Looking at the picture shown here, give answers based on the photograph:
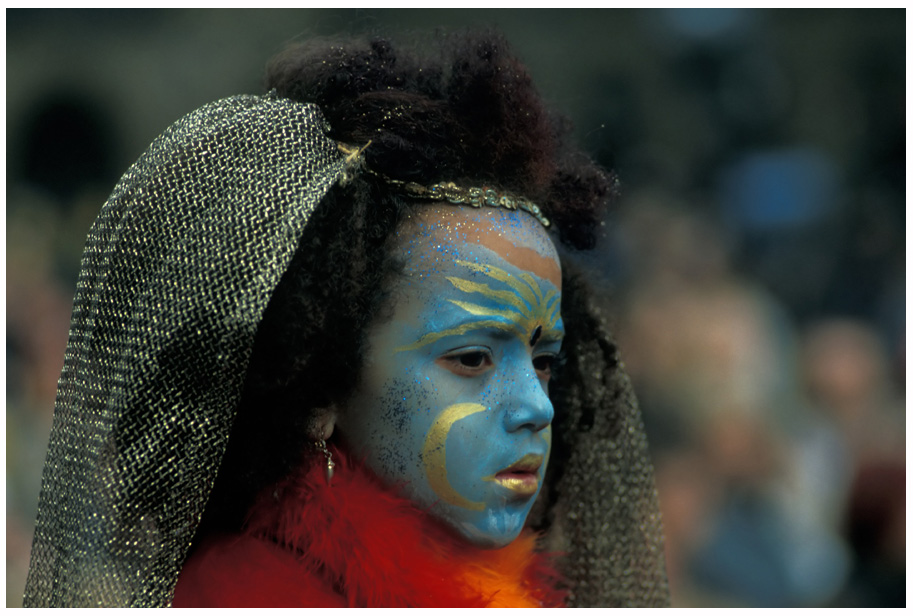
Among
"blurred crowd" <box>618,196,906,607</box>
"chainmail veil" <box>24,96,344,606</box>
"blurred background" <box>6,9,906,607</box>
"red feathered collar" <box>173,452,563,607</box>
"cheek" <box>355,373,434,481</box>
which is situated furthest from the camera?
"blurred background" <box>6,9,906,607</box>

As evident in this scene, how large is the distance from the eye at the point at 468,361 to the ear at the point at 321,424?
0.29m

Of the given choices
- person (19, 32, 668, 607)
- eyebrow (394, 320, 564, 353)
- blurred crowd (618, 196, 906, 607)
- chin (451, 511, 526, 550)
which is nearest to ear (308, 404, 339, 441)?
person (19, 32, 668, 607)

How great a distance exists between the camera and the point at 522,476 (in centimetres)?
224

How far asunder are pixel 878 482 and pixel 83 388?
371 centimetres

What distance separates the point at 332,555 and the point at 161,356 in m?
0.59

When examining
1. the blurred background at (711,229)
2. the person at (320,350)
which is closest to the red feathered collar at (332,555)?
the person at (320,350)

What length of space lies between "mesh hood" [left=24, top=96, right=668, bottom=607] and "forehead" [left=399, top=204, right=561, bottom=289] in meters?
0.25

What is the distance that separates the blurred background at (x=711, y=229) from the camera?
14.5ft

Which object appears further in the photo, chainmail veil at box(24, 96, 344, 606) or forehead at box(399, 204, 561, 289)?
forehead at box(399, 204, 561, 289)

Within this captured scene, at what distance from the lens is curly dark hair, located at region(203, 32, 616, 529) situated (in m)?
2.13

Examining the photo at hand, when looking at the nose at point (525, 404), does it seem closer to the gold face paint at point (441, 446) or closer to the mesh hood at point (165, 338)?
the gold face paint at point (441, 446)

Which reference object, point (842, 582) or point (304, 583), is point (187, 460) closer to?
point (304, 583)

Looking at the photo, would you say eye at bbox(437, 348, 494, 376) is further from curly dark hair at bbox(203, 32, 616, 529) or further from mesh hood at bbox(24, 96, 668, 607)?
mesh hood at bbox(24, 96, 668, 607)

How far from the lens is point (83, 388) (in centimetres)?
205
